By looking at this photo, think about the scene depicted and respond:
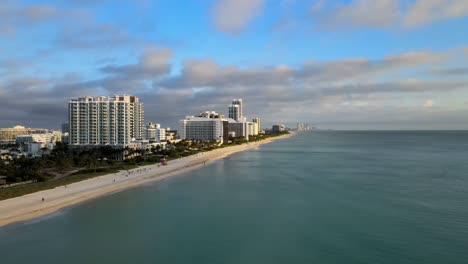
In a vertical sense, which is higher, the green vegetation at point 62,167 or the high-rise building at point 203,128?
the high-rise building at point 203,128

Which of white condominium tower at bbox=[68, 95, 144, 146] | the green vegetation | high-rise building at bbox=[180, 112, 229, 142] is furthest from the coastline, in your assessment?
high-rise building at bbox=[180, 112, 229, 142]

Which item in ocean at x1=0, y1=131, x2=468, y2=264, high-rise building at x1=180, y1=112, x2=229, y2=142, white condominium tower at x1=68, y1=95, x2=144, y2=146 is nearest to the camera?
ocean at x1=0, y1=131, x2=468, y2=264

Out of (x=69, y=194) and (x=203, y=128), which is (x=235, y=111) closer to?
(x=203, y=128)

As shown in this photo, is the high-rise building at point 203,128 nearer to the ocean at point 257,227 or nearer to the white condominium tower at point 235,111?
the white condominium tower at point 235,111

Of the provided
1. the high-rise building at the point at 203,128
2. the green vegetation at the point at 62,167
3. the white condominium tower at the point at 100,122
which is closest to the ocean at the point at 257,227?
the green vegetation at the point at 62,167

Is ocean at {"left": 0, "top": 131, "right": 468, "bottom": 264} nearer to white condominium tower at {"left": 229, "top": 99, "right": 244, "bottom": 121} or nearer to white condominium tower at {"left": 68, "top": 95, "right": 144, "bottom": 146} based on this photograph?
white condominium tower at {"left": 68, "top": 95, "right": 144, "bottom": 146}

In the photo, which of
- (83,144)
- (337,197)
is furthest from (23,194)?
(83,144)
